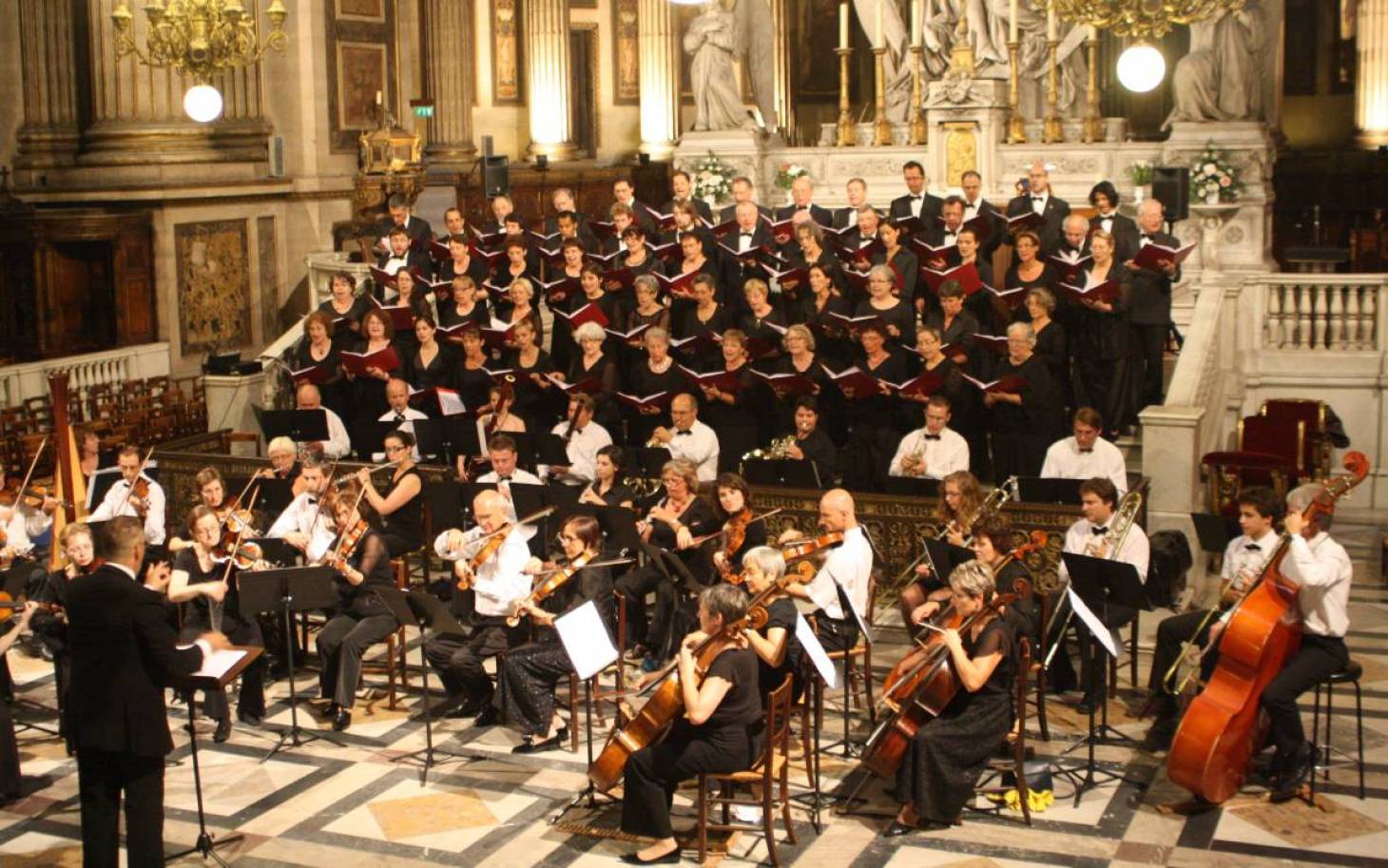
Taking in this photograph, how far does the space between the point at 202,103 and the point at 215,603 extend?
23.4 ft

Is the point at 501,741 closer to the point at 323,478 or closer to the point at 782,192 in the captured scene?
the point at 323,478

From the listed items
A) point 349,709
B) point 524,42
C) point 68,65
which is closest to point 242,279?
point 68,65

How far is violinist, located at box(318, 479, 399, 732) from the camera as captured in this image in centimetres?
882

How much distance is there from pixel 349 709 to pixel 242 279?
925 centimetres

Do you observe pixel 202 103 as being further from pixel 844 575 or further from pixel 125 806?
pixel 125 806

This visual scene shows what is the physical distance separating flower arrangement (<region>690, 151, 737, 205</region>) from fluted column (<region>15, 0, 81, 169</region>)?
19.5 feet

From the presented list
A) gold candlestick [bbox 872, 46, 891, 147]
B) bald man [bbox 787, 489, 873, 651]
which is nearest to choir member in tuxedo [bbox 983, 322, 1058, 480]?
bald man [bbox 787, 489, 873, 651]

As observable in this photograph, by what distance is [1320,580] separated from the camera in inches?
285

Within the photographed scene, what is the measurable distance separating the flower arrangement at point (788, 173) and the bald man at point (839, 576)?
10.3 meters

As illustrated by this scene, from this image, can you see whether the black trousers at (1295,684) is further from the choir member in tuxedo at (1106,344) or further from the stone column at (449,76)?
the stone column at (449,76)

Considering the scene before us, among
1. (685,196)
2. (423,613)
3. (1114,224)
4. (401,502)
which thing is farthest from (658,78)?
(423,613)

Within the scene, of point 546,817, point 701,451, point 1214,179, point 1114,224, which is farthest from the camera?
point 1214,179

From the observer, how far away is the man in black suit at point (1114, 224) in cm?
1163

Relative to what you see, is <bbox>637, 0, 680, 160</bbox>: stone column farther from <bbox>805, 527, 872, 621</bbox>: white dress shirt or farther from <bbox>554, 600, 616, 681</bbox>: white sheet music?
<bbox>554, 600, 616, 681</bbox>: white sheet music
